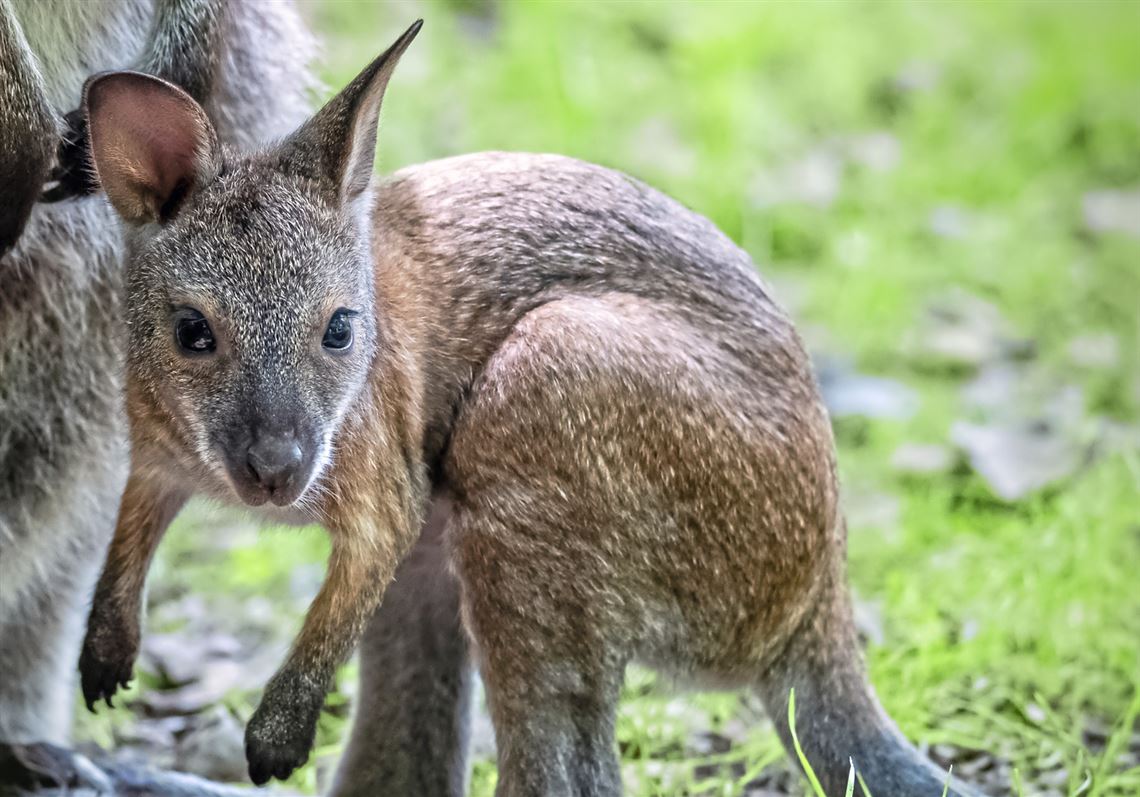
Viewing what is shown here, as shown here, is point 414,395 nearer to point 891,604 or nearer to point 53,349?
point 53,349

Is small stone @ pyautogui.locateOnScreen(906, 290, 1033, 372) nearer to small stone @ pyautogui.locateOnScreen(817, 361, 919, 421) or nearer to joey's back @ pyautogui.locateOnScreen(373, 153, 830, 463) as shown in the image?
small stone @ pyautogui.locateOnScreen(817, 361, 919, 421)

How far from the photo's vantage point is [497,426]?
3.29 metres

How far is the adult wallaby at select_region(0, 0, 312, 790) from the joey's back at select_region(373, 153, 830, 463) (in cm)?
74

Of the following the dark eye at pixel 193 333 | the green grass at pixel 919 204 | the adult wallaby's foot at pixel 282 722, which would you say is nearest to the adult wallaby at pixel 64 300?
the dark eye at pixel 193 333

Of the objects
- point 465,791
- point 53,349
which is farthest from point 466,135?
point 465,791

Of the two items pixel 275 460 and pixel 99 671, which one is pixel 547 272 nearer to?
pixel 275 460

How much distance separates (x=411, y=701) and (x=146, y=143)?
1.50 m

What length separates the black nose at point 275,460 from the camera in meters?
2.94

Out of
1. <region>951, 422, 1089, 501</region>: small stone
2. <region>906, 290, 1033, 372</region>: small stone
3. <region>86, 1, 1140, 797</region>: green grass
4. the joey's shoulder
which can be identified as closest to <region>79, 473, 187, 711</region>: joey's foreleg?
the joey's shoulder

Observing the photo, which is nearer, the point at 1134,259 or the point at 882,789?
the point at 882,789

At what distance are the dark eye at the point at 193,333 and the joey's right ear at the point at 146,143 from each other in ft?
0.76

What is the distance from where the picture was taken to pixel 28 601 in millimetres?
4422

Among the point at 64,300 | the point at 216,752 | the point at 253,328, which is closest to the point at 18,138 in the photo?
the point at 64,300

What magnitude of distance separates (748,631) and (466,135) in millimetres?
4540
